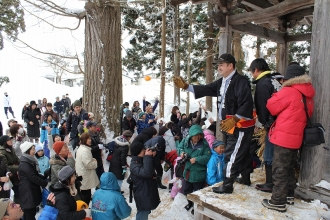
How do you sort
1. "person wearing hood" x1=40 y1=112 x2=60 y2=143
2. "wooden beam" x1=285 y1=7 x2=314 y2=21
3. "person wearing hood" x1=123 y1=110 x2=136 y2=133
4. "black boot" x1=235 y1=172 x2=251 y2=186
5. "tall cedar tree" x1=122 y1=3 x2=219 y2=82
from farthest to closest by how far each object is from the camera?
"tall cedar tree" x1=122 y1=3 x2=219 y2=82 < "person wearing hood" x1=40 y1=112 x2=60 y2=143 < "person wearing hood" x1=123 y1=110 x2=136 y2=133 < "wooden beam" x1=285 y1=7 x2=314 y2=21 < "black boot" x1=235 y1=172 x2=251 y2=186

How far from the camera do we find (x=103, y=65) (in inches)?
295

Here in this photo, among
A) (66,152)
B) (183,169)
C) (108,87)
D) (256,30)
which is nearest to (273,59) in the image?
(256,30)

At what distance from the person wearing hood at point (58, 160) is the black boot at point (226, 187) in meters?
2.44

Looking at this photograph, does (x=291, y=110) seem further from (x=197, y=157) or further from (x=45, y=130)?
(x=45, y=130)

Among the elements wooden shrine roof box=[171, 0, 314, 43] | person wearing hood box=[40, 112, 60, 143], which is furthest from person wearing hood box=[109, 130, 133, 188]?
person wearing hood box=[40, 112, 60, 143]

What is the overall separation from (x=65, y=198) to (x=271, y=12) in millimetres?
5074

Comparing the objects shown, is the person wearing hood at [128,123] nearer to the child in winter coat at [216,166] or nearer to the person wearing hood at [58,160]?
the person wearing hood at [58,160]

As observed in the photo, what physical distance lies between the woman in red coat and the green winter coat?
1.58 metres

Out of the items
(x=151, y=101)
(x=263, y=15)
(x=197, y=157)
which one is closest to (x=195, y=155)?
(x=197, y=157)

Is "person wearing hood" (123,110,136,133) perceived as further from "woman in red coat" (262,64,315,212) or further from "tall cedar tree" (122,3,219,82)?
"tall cedar tree" (122,3,219,82)

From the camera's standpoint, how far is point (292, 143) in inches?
115

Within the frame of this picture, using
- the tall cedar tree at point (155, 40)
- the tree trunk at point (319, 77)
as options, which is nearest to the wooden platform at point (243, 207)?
the tree trunk at point (319, 77)

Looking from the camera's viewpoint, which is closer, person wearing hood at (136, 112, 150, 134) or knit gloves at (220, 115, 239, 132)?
knit gloves at (220, 115, 239, 132)

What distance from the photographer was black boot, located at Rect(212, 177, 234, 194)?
133 inches
